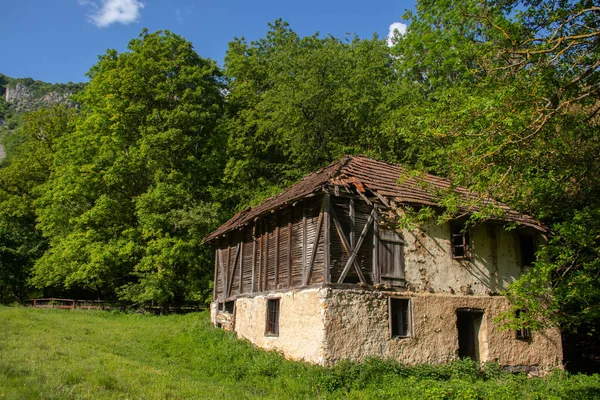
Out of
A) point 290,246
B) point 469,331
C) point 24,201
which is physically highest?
point 24,201

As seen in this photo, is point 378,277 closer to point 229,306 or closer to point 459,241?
point 459,241

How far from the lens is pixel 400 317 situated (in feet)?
44.3

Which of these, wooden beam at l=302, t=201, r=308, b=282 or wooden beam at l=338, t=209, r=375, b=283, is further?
wooden beam at l=302, t=201, r=308, b=282

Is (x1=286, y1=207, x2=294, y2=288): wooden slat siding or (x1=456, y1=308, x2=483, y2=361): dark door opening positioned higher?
(x1=286, y1=207, x2=294, y2=288): wooden slat siding

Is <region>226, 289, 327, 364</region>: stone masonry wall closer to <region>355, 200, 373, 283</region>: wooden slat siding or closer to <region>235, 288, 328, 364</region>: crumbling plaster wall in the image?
<region>235, 288, 328, 364</region>: crumbling plaster wall

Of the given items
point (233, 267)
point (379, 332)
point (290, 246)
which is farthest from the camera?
point (233, 267)

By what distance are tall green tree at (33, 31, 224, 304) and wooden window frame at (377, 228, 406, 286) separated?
13681 millimetres

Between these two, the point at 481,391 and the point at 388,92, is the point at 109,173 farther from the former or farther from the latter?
the point at 481,391

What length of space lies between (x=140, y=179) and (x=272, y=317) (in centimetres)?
1718

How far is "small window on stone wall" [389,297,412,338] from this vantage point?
1330 centimetres

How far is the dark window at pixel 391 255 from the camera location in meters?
13.7

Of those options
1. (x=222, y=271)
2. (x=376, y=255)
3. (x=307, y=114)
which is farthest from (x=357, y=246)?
(x=307, y=114)

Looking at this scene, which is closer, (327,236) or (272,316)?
(327,236)

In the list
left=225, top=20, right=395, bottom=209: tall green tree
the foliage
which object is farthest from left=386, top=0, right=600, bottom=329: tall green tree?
the foliage
